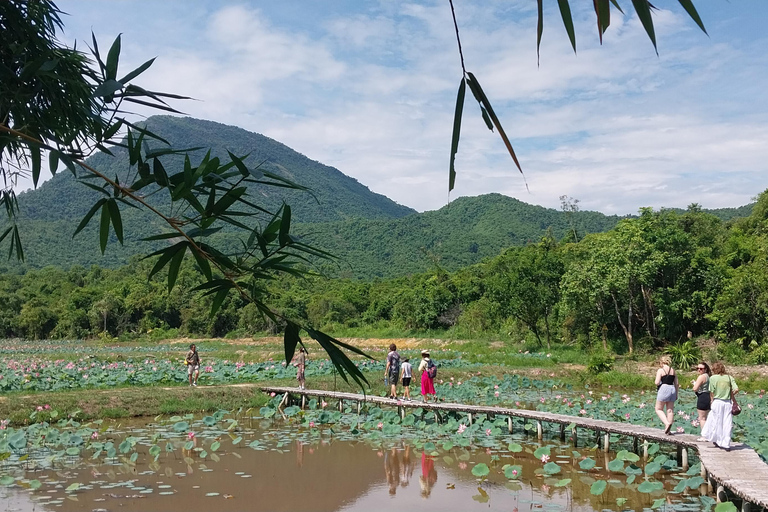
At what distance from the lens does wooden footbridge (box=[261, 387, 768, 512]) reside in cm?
509

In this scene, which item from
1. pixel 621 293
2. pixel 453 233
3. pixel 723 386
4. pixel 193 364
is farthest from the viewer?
pixel 453 233

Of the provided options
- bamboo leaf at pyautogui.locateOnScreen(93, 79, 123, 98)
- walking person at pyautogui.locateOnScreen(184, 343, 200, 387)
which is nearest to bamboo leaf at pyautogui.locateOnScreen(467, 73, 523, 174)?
bamboo leaf at pyautogui.locateOnScreen(93, 79, 123, 98)

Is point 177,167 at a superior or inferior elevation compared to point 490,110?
superior

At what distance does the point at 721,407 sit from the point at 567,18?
6.19 meters

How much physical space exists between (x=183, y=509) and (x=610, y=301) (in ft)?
55.2

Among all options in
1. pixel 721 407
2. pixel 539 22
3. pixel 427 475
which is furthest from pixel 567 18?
pixel 427 475

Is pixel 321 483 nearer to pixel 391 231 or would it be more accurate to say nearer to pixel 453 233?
pixel 453 233

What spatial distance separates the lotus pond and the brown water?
2 centimetres

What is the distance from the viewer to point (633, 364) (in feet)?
55.4

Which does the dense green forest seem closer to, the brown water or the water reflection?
the brown water

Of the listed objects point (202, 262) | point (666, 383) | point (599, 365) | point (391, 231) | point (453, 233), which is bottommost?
point (599, 365)

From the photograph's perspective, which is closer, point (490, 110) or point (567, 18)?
point (567, 18)

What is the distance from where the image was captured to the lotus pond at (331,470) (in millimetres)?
6082

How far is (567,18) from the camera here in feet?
3.99
